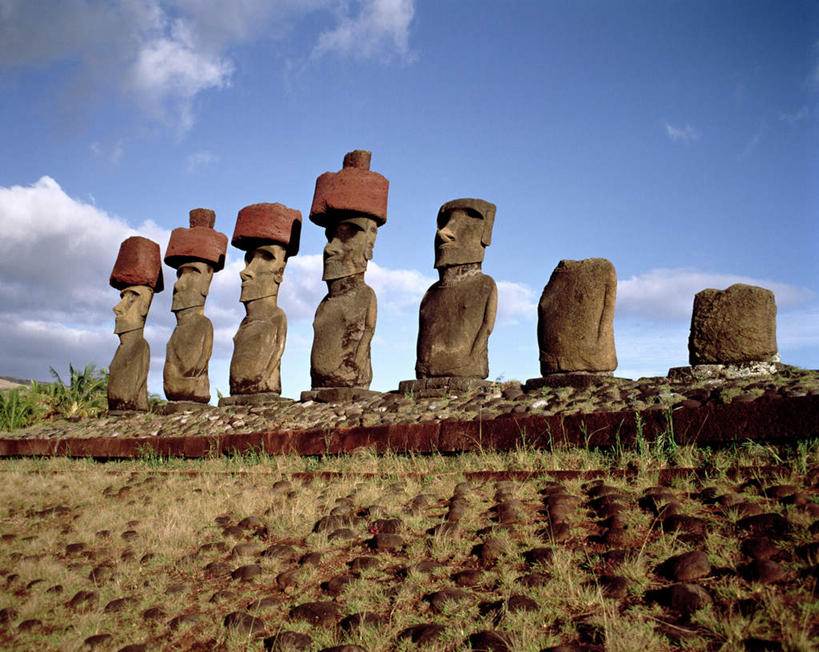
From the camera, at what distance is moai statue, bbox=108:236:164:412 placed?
33.7ft

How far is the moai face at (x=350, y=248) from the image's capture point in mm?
8375

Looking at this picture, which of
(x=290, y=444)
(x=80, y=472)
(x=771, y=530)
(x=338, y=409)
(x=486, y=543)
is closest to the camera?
(x=771, y=530)

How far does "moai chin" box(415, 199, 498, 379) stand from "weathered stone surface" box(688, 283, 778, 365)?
7.22 feet

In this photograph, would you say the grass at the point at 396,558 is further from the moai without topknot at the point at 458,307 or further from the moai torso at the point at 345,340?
the moai torso at the point at 345,340

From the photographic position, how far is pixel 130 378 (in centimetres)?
1029

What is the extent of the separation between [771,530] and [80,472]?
19.0 ft

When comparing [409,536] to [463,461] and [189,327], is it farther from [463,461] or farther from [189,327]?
[189,327]

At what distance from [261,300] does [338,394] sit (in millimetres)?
2353

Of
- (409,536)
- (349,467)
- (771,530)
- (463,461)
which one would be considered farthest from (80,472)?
(771,530)

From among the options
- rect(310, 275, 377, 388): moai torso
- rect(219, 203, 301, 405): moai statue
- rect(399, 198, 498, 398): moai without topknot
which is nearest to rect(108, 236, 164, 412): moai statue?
rect(219, 203, 301, 405): moai statue

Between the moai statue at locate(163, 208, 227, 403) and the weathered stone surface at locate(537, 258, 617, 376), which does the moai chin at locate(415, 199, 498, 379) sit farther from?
the moai statue at locate(163, 208, 227, 403)

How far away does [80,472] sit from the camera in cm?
599

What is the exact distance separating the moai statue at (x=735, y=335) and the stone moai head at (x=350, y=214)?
4128 mm

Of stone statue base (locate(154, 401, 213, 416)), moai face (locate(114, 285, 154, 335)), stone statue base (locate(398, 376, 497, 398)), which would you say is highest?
moai face (locate(114, 285, 154, 335))
